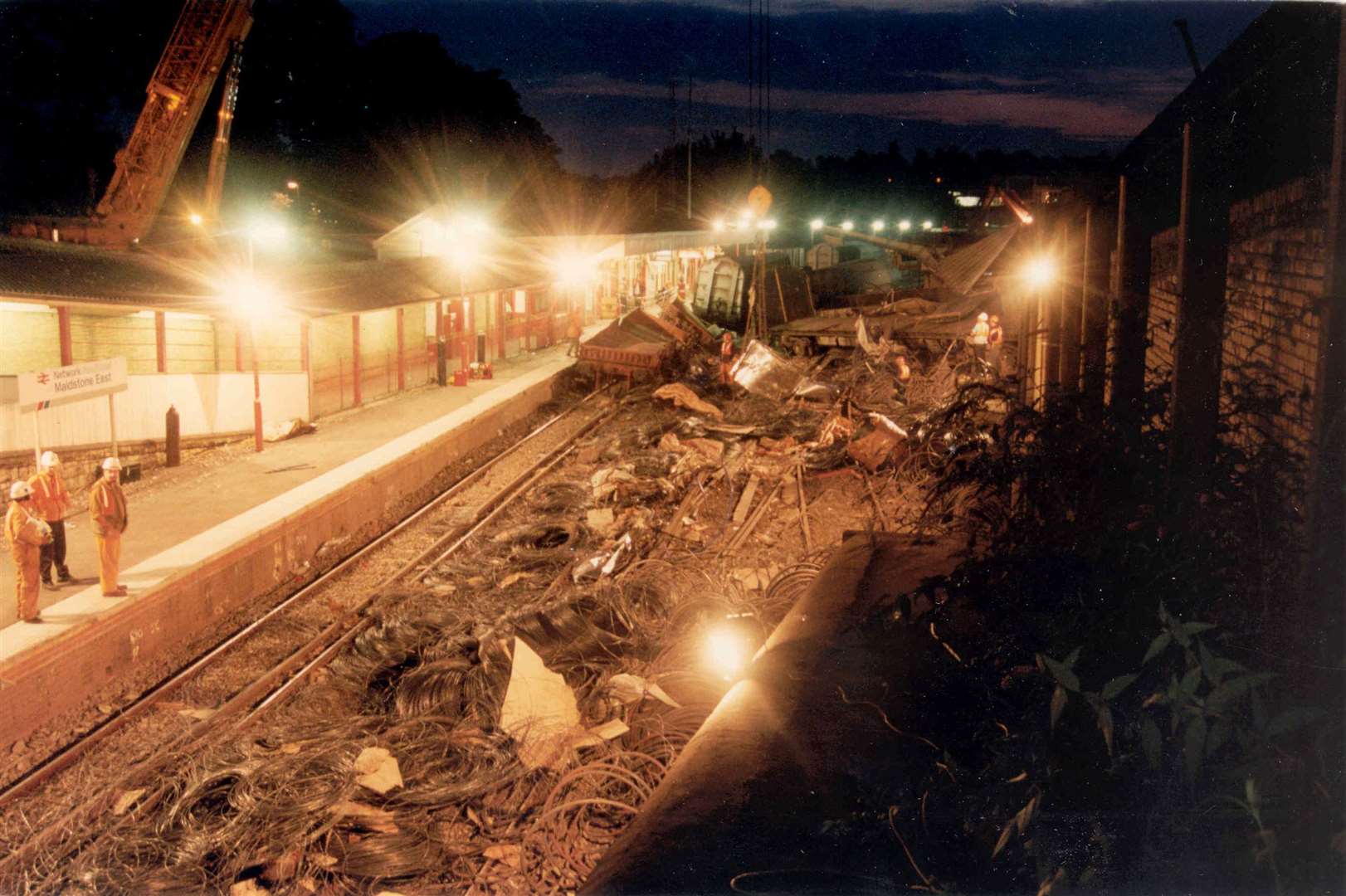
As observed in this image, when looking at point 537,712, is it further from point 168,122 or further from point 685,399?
point 168,122

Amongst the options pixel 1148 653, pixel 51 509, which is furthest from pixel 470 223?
pixel 1148 653

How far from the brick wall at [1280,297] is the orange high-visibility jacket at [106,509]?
10.1 meters

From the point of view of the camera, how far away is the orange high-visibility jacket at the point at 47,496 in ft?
37.5

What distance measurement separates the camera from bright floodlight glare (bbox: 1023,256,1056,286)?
11.0m

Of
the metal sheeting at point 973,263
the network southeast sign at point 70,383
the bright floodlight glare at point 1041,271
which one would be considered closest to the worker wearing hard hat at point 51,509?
→ the network southeast sign at point 70,383

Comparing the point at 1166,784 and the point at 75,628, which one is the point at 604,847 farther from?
the point at 75,628

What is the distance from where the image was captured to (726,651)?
8.06 metres

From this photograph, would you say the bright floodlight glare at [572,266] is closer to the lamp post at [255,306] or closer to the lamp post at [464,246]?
the lamp post at [464,246]

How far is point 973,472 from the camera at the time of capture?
20.6ft

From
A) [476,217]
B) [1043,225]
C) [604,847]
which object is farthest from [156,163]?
[604,847]

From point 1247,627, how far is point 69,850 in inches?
299

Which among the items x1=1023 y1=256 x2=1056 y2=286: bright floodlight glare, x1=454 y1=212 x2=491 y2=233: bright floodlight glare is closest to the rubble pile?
x1=1023 y1=256 x2=1056 y2=286: bright floodlight glare

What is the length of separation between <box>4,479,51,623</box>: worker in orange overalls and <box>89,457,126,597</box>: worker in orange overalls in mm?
498

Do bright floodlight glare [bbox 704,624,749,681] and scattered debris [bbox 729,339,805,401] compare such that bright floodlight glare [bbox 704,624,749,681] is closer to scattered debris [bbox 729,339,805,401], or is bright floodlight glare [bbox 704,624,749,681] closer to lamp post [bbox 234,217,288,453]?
lamp post [bbox 234,217,288,453]
